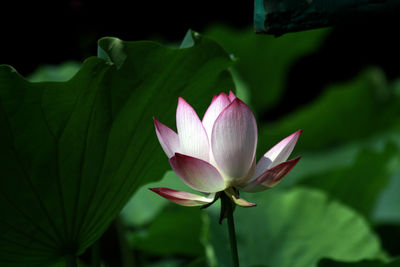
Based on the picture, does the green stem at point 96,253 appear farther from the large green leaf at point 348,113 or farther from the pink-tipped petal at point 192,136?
the large green leaf at point 348,113

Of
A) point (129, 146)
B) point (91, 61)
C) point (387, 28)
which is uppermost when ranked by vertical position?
point (91, 61)

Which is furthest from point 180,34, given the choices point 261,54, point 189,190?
point 189,190

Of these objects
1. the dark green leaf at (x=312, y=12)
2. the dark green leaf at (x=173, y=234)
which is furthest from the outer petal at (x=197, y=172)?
the dark green leaf at (x=173, y=234)

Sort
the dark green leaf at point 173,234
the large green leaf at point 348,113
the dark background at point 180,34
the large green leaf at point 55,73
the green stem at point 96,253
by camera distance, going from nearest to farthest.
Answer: the green stem at point 96,253
the dark green leaf at point 173,234
the large green leaf at point 55,73
the large green leaf at point 348,113
the dark background at point 180,34

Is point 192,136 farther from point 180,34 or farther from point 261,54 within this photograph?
Answer: point 180,34

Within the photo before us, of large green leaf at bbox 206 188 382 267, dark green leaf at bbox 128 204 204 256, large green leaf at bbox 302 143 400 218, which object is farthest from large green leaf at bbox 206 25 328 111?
large green leaf at bbox 206 188 382 267

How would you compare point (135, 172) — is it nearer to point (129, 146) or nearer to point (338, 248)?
point (129, 146)

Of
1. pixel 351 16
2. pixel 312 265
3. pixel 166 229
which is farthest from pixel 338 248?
pixel 351 16
